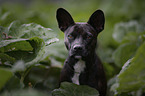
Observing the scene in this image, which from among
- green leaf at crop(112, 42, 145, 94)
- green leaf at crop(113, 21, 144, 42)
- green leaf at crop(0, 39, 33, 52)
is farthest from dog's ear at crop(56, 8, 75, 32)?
green leaf at crop(113, 21, 144, 42)

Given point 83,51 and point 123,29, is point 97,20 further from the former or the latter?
point 123,29

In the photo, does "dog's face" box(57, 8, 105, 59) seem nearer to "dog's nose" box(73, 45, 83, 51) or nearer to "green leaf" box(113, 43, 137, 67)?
"dog's nose" box(73, 45, 83, 51)

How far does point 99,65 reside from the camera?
1.11 metres

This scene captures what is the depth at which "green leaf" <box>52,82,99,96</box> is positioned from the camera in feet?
3.07

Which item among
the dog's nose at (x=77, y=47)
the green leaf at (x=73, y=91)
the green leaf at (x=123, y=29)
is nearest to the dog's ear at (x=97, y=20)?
the dog's nose at (x=77, y=47)

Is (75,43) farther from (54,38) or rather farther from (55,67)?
(55,67)

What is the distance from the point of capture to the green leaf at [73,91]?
0.94 metres

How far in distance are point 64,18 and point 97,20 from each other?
17 cm

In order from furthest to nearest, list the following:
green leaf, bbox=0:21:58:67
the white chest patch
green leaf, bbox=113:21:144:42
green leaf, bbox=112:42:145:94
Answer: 1. green leaf, bbox=113:21:144:42
2. the white chest patch
3. green leaf, bbox=0:21:58:67
4. green leaf, bbox=112:42:145:94

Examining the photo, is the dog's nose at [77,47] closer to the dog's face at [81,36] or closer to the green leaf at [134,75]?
the dog's face at [81,36]

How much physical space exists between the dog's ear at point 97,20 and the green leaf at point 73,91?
12.2 inches

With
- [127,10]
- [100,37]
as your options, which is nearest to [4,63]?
[100,37]

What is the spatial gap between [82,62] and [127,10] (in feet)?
5.81

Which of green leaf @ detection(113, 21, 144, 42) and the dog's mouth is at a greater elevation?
green leaf @ detection(113, 21, 144, 42)
